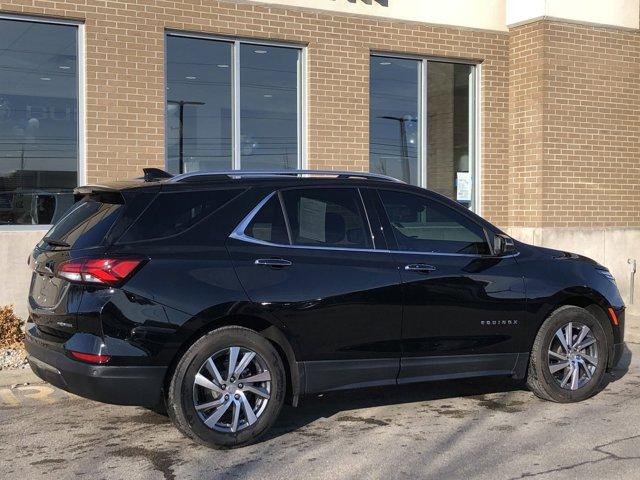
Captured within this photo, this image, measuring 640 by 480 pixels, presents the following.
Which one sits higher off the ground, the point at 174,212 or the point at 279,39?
the point at 279,39

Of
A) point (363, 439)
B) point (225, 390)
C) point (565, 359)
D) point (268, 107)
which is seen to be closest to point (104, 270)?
point (225, 390)

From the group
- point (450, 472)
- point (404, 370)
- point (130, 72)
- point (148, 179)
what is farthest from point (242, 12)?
point (450, 472)

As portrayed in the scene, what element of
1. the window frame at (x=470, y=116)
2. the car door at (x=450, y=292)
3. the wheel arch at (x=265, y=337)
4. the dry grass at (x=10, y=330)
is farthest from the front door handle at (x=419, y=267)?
the window frame at (x=470, y=116)

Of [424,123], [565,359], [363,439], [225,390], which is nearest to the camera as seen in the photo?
[225,390]

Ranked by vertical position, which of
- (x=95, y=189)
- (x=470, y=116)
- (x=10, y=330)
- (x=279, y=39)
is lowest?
(x=10, y=330)

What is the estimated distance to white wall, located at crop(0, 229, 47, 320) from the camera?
9750 millimetres

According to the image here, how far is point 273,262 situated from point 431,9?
Answer: 7.57 m

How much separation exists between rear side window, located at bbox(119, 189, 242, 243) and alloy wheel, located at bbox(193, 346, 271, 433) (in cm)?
88

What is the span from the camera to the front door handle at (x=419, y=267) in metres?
6.34

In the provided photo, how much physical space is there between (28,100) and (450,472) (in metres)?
6.98

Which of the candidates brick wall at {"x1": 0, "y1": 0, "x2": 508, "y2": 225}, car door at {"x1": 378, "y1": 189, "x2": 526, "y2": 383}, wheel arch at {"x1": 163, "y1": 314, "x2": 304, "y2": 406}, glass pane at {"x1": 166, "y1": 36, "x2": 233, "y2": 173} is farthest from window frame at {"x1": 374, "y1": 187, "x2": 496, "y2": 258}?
glass pane at {"x1": 166, "y1": 36, "x2": 233, "y2": 173}

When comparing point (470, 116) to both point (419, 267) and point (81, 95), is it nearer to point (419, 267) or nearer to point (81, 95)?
point (81, 95)

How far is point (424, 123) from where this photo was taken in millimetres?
12586

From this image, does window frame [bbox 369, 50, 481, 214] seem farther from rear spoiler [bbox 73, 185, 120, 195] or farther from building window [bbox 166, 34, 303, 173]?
rear spoiler [bbox 73, 185, 120, 195]
